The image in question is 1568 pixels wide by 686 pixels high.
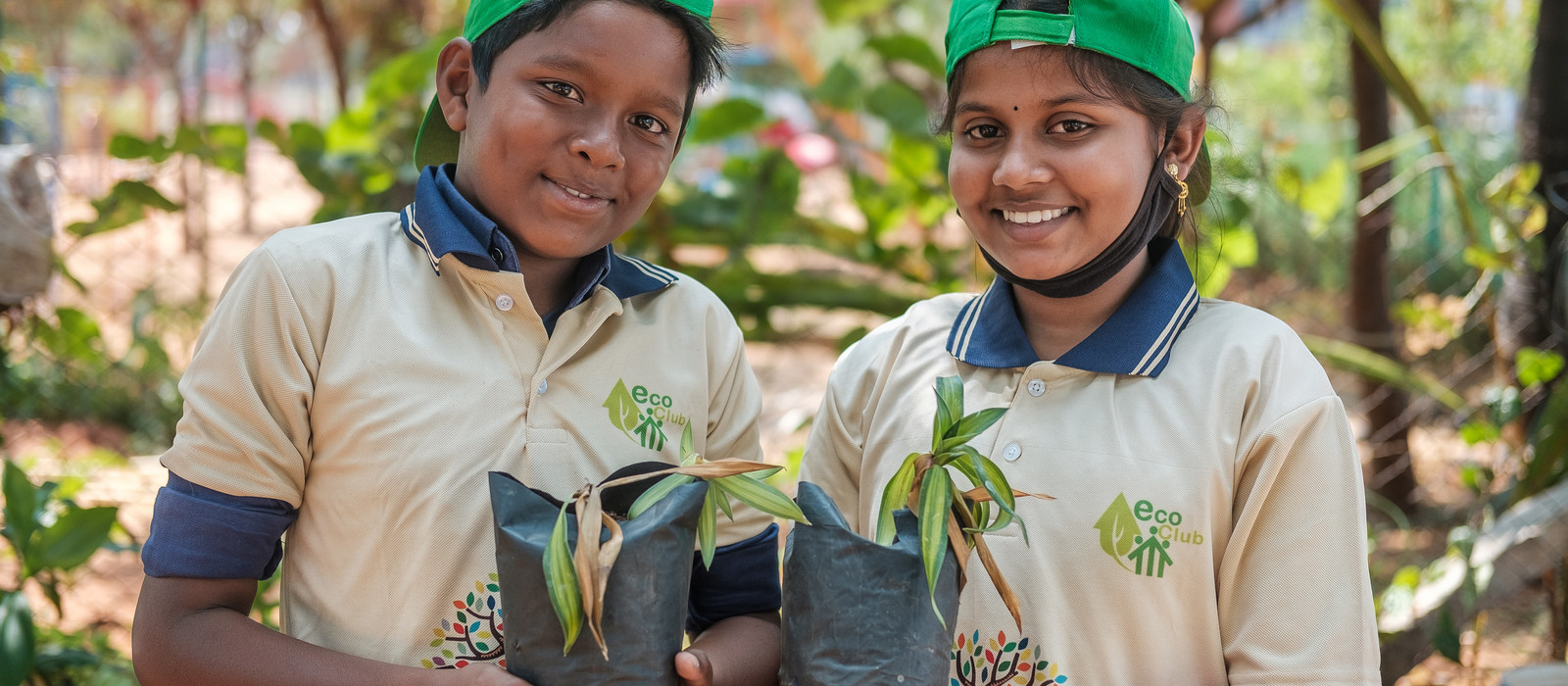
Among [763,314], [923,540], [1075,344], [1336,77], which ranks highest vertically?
[1336,77]

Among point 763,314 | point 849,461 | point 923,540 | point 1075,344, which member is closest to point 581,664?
point 923,540

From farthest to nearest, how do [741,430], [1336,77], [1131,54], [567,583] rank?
[1336,77], [741,430], [1131,54], [567,583]

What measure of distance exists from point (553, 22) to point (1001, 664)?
859 millimetres

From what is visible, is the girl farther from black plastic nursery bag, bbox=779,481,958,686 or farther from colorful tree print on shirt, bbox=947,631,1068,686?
black plastic nursery bag, bbox=779,481,958,686

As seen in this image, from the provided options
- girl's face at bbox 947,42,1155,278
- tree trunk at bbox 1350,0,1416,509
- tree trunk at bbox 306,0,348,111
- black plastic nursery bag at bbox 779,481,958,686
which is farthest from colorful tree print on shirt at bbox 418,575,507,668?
tree trunk at bbox 306,0,348,111

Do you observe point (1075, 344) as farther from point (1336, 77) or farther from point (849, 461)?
point (1336, 77)

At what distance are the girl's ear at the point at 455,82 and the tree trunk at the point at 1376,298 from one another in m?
3.04

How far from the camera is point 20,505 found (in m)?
1.96

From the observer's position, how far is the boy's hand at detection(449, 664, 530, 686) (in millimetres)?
1041

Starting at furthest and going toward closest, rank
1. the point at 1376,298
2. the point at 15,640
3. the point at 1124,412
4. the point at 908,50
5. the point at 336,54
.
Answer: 1. the point at 336,54
2. the point at 1376,298
3. the point at 908,50
4. the point at 15,640
5. the point at 1124,412

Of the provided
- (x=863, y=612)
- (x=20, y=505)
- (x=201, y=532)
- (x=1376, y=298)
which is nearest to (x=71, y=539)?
(x=20, y=505)

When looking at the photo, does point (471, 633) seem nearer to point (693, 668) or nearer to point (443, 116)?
point (693, 668)

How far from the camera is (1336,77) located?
28.1 ft

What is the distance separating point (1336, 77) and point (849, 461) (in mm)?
8381
